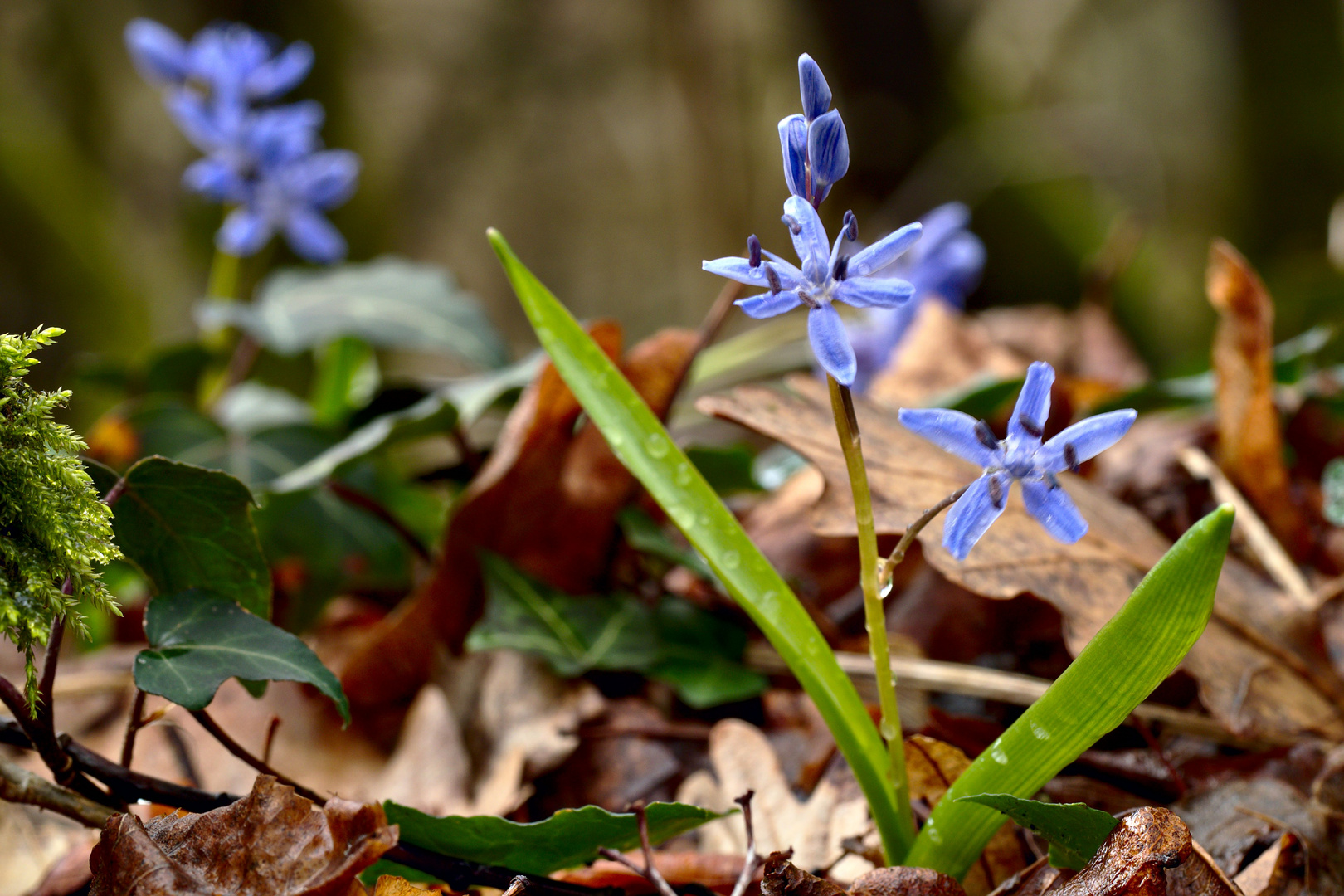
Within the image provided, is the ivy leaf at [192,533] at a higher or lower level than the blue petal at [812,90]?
lower

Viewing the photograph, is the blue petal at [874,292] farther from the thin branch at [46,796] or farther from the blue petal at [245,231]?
the blue petal at [245,231]

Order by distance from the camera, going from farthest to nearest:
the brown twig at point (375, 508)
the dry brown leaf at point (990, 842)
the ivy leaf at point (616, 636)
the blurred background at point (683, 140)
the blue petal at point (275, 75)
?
the blurred background at point (683, 140), the blue petal at point (275, 75), the brown twig at point (375, 508), the ivy leaf at point (616, 636), the dry brown leaf at point (990, 842)

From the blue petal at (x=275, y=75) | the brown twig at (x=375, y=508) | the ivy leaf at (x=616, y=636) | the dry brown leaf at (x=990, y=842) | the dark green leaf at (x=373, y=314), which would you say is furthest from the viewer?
the blue petal at (x=275, y=75)

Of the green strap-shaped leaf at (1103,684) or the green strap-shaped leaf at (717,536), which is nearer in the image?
the green strap-shaped leaf at (1103,684)

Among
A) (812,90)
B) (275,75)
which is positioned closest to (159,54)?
(275,75)

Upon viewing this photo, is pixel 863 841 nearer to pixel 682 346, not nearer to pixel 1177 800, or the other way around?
pixel 1177 800

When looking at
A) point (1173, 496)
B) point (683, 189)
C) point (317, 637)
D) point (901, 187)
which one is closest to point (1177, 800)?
point (1173, 496)

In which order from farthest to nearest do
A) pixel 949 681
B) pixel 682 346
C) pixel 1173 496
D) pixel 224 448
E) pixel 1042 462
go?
pixel 224 448 → pixel 1173 496 → pixel 682 346 → pixel 949 681 → pixel 1042 462

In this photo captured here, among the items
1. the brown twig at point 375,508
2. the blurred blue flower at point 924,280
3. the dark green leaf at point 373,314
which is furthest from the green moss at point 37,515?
the blurred blue flower at point 924,280

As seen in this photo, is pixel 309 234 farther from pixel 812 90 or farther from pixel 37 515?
pixel 812 90

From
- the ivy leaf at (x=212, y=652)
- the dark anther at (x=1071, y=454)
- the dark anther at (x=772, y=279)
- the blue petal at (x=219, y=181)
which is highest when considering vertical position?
the blue petal at (x=219, y=181)
